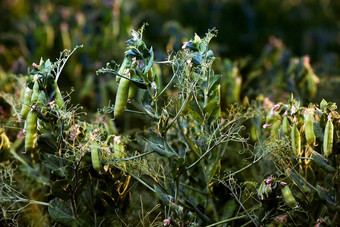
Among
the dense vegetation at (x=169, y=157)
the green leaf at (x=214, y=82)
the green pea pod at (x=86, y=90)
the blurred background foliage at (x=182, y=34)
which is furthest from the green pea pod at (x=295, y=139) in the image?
the green pea pod at (x=86, y=90)

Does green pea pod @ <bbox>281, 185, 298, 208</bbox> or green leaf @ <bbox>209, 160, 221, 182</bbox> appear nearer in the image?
green pea pod @ <bbox>281, 185, 298, 208</bbox>

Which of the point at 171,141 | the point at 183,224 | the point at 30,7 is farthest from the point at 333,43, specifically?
the point at 183,224

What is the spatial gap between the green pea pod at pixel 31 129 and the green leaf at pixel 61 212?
Result: 0.15 metres

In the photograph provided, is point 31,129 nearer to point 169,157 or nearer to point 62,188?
point 62,188

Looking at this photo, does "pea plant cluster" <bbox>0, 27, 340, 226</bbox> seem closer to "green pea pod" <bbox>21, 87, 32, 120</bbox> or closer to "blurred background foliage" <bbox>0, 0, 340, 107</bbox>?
"green pea pod" <bbox>21, 87, 32, 120</bbox>

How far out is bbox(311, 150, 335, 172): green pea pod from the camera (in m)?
1.06

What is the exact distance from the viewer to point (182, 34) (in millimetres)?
2666

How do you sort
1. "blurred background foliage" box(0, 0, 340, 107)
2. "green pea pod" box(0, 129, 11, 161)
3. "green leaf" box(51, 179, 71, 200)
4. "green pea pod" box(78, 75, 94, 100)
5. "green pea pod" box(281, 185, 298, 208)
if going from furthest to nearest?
1. "blurred background foliage" box(0, 0, 340, 107)
2. "green pea pod" box(78, 75, 94, 100)
3. "green pea pod" box(0, 129, 11, 161)
4. "green leaf" box(51, 179, 71, 200)
5. "green pea pod" box(281, 185, 298, 208)

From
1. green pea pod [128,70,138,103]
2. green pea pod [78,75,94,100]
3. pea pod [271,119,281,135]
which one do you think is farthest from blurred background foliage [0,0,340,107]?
green pea pod [128,70,138,103]

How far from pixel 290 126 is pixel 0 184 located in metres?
0.78

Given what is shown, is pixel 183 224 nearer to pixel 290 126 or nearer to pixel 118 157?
pixel 118 157

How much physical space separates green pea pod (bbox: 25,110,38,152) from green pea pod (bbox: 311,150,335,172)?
26.4 inches

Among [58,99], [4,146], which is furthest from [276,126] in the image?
[4,146]

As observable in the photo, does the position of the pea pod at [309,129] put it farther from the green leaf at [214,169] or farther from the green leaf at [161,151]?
the green leaf at [161,151]
